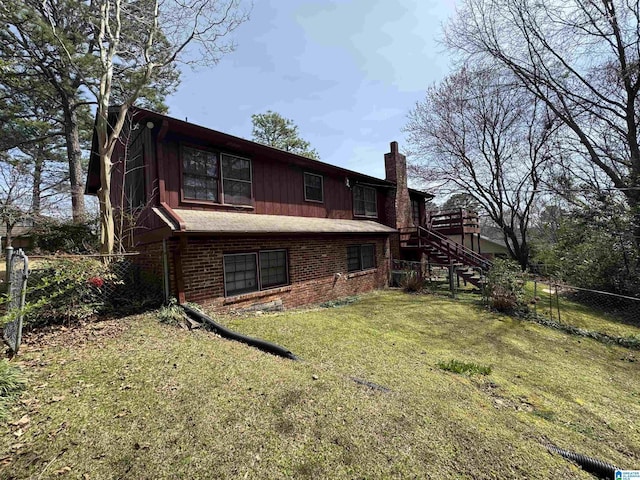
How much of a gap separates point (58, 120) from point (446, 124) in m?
23.7

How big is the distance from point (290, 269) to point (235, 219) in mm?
2352

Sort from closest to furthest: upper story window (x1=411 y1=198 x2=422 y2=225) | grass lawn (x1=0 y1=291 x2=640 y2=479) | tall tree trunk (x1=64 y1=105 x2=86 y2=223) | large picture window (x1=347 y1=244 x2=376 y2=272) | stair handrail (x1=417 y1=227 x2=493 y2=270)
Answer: grass lawn (x1=0 y1=291 x2=640 y2=479) < large picture window (x1=347 y1=244 x2=376 y2=272) < stair handrail (x1=417 y1=227 x2=493 y2=270) < tall tree trunk (x1=64 y1=105 x2=86 y2=223) < upper story window (x1=411 y1=198 x2=422 y2=225)

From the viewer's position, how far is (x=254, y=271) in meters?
7.81

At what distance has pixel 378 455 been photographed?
230 centimetres

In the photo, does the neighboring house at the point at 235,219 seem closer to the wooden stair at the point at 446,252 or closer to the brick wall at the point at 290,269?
the brick wall at the point at 290,269

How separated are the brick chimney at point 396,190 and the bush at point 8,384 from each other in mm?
13322

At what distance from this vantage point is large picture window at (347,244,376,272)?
11412mm

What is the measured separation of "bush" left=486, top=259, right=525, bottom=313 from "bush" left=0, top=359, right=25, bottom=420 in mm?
10955

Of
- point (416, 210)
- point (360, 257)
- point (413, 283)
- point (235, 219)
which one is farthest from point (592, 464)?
point (416, 210)

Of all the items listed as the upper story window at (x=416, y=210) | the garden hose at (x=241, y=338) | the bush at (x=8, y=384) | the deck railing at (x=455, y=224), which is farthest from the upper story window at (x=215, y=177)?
the deck railing at (x=455, y=224)

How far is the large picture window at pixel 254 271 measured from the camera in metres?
7.30

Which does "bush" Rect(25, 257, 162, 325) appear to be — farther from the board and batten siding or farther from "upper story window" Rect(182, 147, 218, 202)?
"upper story window" Rect(182, 147, 218, 202)

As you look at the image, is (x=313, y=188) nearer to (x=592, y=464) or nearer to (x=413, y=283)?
(x=413, y=283)

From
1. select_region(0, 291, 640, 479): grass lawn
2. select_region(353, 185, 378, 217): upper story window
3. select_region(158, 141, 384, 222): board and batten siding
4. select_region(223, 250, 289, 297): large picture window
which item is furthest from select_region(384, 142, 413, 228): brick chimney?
select_region(0, 291, 640, 479): grass lawn
